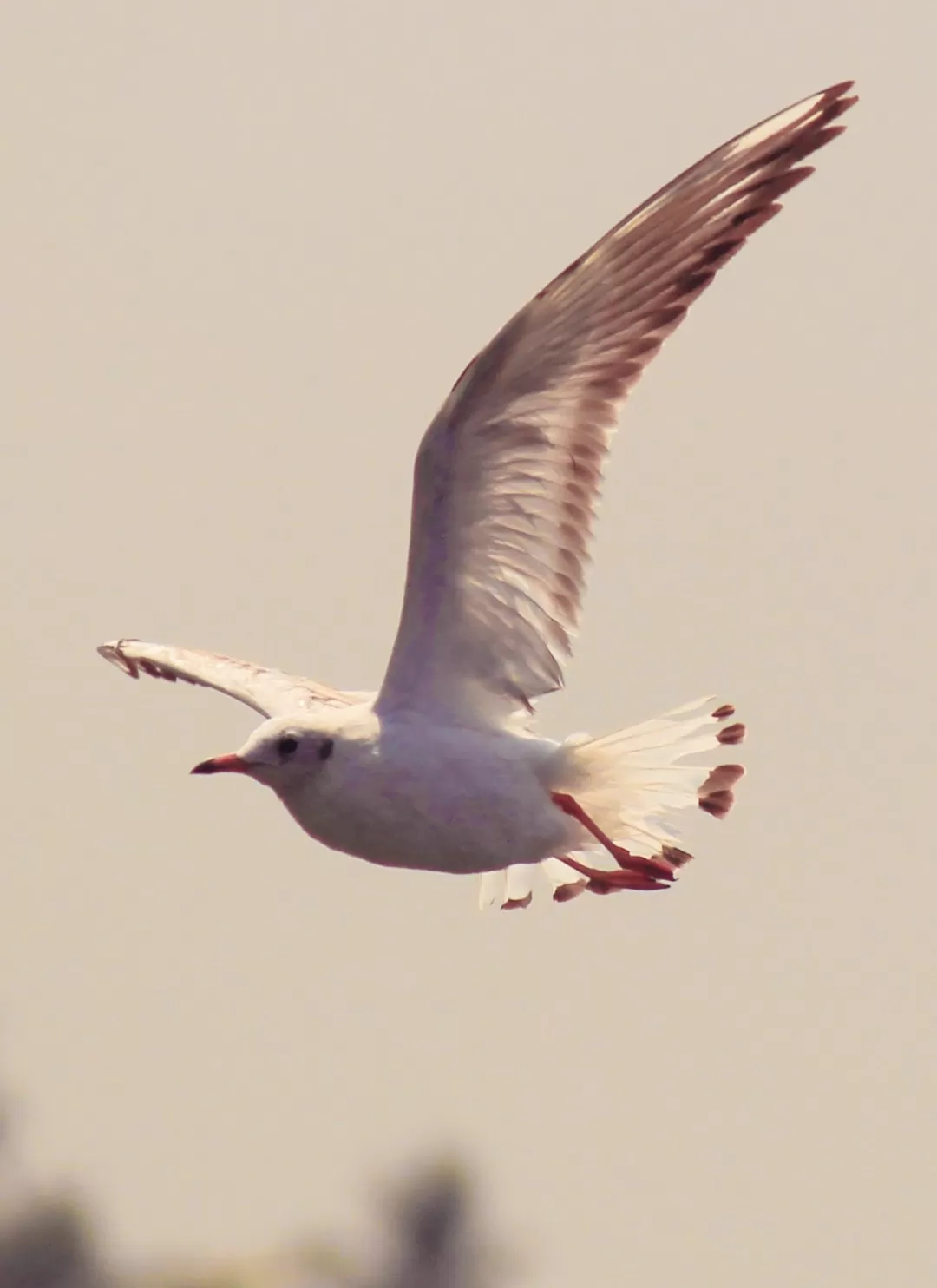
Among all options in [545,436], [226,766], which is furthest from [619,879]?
[545,436]

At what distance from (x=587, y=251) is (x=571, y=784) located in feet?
5.35

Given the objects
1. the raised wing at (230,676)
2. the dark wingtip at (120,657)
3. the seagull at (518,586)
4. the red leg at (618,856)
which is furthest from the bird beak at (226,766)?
the dark wingtip at (120,657)

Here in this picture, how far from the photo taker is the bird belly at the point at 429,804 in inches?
220

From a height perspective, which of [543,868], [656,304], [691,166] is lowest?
[543,868]

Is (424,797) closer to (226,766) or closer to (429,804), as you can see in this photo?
(429,804)

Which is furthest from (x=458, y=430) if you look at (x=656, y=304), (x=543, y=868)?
(x=543, y=868)

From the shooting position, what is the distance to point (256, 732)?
5734 mm

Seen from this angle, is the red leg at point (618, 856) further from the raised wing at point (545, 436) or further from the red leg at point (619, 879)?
the raised wing at point (545, 436)

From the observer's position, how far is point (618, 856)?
6.18m

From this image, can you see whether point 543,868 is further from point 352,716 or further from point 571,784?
point 352,716

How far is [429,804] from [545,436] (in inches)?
40.6

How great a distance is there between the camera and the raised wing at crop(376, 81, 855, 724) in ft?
17.4

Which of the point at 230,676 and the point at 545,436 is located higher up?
the point at 545,436

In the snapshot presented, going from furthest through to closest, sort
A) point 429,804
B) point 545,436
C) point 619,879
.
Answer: point 619,879 → point 429,804 → point 545,436
